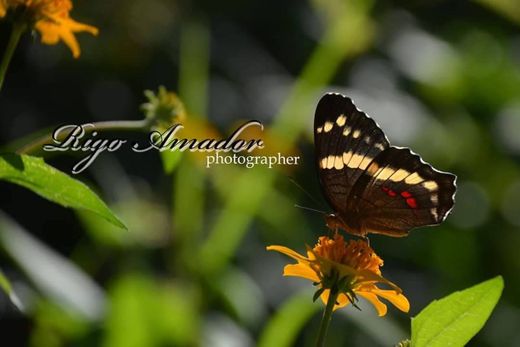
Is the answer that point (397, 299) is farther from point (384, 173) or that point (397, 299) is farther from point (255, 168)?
point (255, 168)

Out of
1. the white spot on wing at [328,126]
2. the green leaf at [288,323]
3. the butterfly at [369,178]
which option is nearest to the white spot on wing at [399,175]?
the butterfly at [369,178]

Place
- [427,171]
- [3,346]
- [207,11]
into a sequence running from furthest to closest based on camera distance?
[207,11]
[3,346]
[427,171]

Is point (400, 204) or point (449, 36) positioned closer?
point (400, 204)

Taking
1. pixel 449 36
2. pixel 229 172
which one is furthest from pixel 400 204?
pixel 449 36

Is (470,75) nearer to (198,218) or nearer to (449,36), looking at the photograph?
(449,36)

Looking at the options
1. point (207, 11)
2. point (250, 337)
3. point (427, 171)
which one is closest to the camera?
point (427, 171)

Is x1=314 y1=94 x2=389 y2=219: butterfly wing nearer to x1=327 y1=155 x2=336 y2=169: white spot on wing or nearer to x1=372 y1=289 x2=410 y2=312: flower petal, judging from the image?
x1=327 y1=155 x2=336 y2=169: white spot on wing

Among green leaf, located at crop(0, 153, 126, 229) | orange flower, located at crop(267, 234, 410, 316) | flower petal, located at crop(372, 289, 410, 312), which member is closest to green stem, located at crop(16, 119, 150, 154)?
green leaf, located at crop(0, 153, 126, 229)

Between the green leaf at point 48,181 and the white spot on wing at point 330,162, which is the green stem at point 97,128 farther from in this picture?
the white spot on wing at point 330,162
